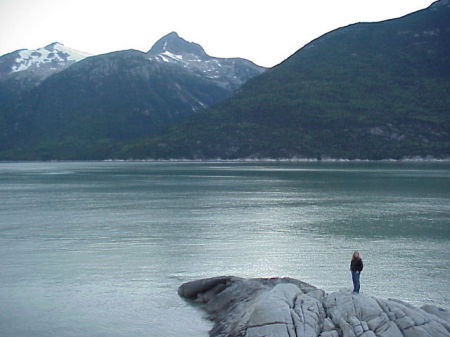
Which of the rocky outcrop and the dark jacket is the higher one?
the dark jacket

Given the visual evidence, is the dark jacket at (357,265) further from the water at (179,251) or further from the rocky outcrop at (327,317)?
the water at (179,251)

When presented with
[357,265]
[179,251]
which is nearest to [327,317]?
[357,265]

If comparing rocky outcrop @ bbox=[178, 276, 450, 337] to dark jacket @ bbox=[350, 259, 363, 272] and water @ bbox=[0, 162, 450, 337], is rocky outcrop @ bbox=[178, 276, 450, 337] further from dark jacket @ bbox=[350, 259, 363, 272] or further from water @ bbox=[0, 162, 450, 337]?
water @ bbox=[0, 162, 450, 337]

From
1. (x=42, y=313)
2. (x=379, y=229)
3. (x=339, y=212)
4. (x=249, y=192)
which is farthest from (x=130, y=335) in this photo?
(x=249, y=192)

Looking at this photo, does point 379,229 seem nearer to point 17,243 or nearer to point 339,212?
point 339,212

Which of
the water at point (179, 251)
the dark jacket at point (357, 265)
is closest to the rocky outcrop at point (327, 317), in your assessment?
the dark jacket at point (357, 265)

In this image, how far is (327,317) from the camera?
87.2ft

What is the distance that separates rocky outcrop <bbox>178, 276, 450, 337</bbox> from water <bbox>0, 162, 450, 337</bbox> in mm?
4111

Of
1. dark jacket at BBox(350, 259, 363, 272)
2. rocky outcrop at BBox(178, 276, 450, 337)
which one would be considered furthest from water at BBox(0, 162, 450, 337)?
dark jacket at BBox(350, 259, 363, 272)

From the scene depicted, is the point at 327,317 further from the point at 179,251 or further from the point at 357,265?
the point at 179,251

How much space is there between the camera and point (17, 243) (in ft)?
185

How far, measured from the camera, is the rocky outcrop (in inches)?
984

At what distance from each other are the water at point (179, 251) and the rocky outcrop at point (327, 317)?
4.11 metres

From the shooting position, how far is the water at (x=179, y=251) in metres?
33.8
